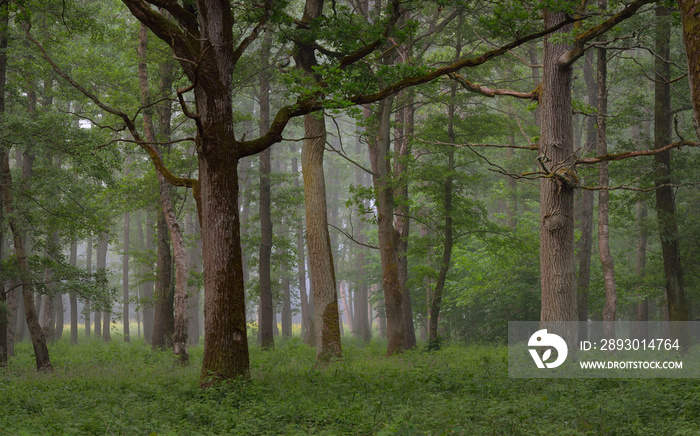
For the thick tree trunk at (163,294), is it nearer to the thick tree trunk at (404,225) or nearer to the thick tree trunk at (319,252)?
the thick tree trunk at (319,252)

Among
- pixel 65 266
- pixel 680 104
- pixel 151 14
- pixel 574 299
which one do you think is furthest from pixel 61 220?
pixel 680 104

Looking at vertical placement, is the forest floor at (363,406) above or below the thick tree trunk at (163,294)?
below

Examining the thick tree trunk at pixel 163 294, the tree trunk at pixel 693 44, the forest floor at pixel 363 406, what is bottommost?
the forest floor at pixel 363 406

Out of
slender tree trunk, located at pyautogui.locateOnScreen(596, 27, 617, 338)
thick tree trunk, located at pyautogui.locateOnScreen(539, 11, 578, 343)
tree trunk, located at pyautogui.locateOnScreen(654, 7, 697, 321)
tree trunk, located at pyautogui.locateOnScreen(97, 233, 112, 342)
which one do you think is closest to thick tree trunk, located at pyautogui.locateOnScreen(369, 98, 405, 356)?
slender tree trunk, located at pyautogui.locateOnScreen(596, 27, 617, 338)

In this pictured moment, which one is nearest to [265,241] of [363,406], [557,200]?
[557,200]

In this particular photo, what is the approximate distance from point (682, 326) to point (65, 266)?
17526 mm

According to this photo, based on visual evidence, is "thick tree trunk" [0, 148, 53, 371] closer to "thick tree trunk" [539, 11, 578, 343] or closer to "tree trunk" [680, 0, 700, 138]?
"thick tree trunk" [539, 11, 578, 343]

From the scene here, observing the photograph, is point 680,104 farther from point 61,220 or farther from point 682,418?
point 61,220

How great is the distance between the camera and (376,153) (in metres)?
17.8

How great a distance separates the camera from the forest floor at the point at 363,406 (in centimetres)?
586

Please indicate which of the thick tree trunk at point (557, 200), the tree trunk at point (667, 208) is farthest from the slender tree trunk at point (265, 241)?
the tree trunk at point (667, 208)

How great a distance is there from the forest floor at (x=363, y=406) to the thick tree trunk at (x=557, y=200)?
163 cm

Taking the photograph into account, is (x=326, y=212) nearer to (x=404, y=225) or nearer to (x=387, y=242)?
(x=387, y=242)

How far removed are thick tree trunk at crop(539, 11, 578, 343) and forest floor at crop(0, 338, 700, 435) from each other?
5.35 ft
